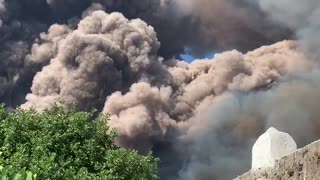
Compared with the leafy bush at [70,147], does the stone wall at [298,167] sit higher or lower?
lower

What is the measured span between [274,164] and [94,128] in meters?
13.1

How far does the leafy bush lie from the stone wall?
9.90 metres

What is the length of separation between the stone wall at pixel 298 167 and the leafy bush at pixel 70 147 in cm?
990

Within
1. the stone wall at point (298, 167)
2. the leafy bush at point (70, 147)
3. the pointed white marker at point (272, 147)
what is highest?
the leafy bush at point (70, 147)

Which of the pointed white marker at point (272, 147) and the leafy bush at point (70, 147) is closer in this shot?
the pointed white marker at point (272, 147)

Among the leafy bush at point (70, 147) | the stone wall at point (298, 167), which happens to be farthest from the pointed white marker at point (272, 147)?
the leafy bush at point (70, 147)

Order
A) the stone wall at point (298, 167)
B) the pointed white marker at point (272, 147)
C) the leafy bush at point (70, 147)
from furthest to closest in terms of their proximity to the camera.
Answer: the leafy bush at point (70, 147), the pointed white marker at point (272, 147), the stone wall at point (298, 167)

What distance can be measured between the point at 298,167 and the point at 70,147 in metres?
12.0

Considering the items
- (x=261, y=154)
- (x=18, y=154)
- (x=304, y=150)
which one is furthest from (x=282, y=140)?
(x=18, y=154)

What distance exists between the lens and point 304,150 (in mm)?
5152

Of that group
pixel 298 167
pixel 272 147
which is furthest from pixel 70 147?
pixel 298 167

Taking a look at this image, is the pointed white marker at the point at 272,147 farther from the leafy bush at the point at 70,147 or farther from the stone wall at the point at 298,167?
the leafy bush at the point at 70,147

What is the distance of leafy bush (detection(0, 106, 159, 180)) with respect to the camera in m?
15.8

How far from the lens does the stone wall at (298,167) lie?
197 inches
